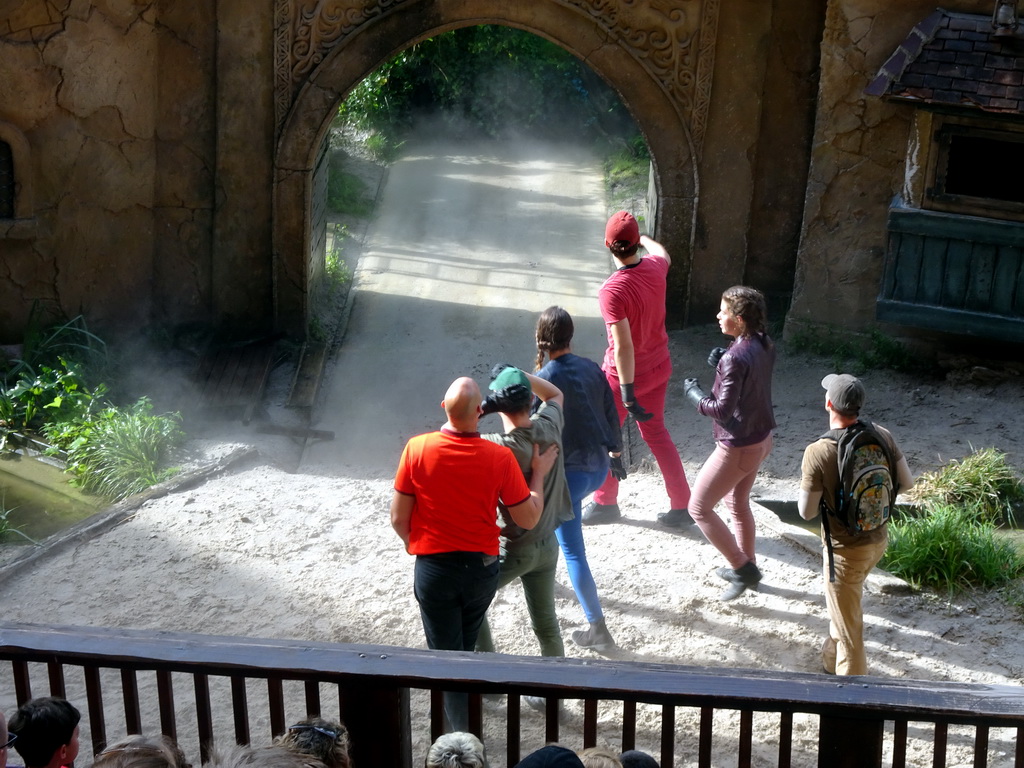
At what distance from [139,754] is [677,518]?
4.01 metres

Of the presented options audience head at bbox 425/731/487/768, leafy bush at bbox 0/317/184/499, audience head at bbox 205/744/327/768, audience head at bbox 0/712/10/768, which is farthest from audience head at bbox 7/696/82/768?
leafy bush at bbox 0/317/184/499

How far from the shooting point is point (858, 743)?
2.92 meters

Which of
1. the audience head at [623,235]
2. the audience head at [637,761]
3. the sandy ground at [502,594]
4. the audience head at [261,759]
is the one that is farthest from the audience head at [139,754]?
the audience head at [623,235]

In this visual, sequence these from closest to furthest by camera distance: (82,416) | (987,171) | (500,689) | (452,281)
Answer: (500,689)
(82,416)
(987,171)
(452,281)

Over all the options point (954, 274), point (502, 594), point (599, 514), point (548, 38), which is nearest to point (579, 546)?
point (502, 594)

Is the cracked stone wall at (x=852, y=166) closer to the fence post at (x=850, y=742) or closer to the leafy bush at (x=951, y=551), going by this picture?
the leafy bush at (x=951, y=551)

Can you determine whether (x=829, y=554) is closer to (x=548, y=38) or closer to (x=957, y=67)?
(x=957, y=67)

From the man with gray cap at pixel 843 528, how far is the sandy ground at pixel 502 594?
1.21ft

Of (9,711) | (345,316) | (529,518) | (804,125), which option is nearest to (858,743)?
(529,518)

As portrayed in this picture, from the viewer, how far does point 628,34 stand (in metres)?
8.25

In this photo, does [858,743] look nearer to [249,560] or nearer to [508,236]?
[249,560]

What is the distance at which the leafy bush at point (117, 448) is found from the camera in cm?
674

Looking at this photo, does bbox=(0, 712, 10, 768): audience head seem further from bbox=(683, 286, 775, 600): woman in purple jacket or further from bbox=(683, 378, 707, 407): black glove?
bbox=(683, 378, 707, 407): black glove

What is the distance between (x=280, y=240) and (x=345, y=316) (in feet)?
4.58
